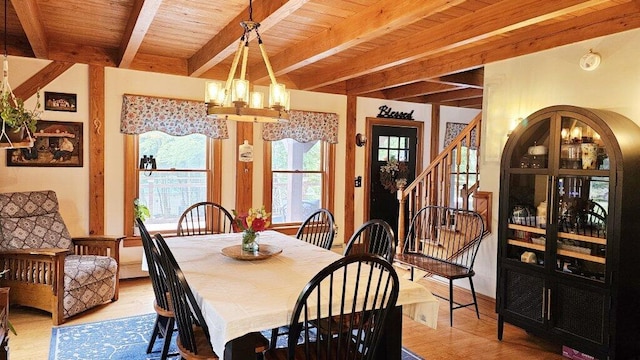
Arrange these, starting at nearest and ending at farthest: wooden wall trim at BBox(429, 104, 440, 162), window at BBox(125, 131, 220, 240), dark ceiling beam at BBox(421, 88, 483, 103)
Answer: window at BBox(125, 131, 220, 240) < dark ceiling beam at BBox(421, 88, 483, 103) < wooden wall trim at BBox(429, 104, 440, 162)

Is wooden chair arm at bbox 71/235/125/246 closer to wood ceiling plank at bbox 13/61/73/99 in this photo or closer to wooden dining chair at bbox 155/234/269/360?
wood ceiling plank at bbox 13/61/73/99

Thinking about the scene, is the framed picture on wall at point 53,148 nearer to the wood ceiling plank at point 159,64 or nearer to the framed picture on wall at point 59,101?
the framed picture on wall at point 59,101

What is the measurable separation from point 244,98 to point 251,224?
79 centimetres

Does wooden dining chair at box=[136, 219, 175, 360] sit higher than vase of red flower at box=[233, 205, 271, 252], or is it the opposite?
vase of red flower at box=[233, 205, 271, 252]

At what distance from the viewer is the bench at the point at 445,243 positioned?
3.87m

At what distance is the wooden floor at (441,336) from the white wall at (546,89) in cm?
65

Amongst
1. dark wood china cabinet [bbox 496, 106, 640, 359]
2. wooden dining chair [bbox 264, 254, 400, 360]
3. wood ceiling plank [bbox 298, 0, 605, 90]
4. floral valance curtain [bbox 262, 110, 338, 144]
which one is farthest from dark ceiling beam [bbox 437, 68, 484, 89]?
wooden dining chair [bbox 264, 254, 400, 360]

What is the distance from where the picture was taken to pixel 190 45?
4.39 meters

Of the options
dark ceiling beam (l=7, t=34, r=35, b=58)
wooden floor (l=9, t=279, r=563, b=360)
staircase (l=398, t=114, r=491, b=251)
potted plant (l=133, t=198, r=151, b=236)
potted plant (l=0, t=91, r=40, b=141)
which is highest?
dark ceiling beam (l=7, t=34, r=35, b=58)

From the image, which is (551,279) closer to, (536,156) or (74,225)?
(536,156)

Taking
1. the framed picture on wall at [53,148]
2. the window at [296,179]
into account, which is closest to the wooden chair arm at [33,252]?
the framed picture on wall at [53,148]

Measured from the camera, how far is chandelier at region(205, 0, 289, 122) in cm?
246

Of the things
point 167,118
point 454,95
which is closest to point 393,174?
point 454,95

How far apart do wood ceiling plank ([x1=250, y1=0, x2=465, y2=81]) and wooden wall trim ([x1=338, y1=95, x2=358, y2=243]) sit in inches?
65.6
